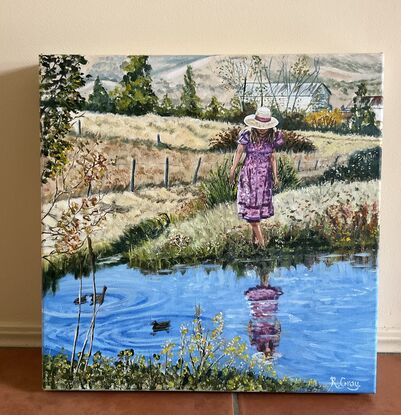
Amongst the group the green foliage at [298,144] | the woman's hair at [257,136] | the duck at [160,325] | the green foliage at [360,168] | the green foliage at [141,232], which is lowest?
the duck at [160,325]

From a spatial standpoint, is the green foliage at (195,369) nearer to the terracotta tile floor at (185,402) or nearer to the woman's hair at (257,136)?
the terracotta tile floor at (185,402)

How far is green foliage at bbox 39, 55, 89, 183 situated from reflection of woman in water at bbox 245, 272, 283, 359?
0.35m

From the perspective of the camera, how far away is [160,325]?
0.90 metres

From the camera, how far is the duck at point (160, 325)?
900 mm

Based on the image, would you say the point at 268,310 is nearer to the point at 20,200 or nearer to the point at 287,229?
the point at 287,229

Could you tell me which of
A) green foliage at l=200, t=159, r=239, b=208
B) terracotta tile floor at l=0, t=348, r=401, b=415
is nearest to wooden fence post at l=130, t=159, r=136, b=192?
green foliage at l=200, t=159, r=239, b=208

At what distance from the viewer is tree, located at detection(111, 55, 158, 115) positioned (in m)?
0.89

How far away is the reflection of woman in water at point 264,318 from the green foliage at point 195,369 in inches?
0.8

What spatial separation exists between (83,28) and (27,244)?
1.21ft

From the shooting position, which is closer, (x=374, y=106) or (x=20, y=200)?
(x=374, y=106)

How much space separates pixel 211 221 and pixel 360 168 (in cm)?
24

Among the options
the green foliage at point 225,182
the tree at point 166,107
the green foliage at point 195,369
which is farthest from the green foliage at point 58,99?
the green foliage at point 195,369

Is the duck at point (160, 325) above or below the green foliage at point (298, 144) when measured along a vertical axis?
below

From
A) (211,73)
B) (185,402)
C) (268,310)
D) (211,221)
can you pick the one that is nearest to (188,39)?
(211,73)
